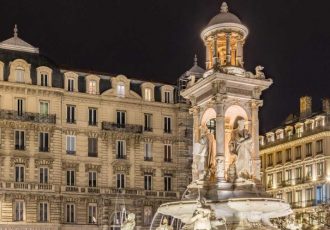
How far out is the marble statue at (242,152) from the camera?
2722 centimetres

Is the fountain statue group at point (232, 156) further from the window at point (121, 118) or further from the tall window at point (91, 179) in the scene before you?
the window at point (121, 118)

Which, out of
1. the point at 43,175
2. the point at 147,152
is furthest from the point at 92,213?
the point at 147,152

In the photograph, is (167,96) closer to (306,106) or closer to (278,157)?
(278,157)

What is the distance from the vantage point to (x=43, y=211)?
6531 cm

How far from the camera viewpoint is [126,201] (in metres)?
68.7

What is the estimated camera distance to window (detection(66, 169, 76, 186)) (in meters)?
67.2

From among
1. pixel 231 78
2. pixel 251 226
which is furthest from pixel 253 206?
pixel 231 78

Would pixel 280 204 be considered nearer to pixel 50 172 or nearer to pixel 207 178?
pixel 207 178

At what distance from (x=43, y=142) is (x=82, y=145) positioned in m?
3.82

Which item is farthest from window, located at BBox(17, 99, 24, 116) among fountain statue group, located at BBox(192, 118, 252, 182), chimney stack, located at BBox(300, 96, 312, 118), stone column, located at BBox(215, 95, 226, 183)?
stone column, located at BBox(215, 95, 226, 183)

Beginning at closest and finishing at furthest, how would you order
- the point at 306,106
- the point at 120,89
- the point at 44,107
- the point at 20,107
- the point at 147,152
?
the point at 20,107, the point at 44,107, the point at 147,152, the point at 120,89, the point at 306,106

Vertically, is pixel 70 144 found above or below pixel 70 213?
above

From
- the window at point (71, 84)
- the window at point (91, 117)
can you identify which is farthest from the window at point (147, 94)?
the window at point (71, 84)

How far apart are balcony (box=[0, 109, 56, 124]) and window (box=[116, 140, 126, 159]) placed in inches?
263
